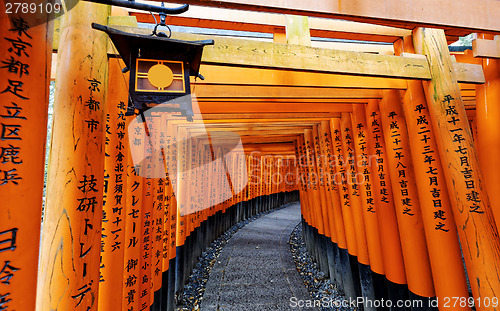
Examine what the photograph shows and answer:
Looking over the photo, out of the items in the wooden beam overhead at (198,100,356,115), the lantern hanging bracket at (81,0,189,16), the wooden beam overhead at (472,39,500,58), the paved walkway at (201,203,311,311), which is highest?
the wooden beam overhead at (472,39,500,58)

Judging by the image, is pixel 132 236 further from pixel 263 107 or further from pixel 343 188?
pixel 343 188

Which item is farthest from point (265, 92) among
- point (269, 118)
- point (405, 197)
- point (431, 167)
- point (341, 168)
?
point (341, 168)

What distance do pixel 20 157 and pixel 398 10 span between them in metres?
3.38

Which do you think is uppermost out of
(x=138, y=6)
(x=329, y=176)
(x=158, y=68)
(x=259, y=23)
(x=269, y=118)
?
(x=259, y=23)

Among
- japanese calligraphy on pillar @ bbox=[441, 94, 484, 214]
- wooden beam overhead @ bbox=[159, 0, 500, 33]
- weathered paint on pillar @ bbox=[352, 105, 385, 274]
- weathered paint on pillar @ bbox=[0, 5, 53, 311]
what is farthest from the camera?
weathered paint on pillar @ bbox=[352, 105, 385, 274]

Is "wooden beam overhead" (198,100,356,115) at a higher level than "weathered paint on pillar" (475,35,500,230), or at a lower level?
higher

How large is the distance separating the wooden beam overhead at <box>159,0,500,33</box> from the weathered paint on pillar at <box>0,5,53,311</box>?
1192 millimetres

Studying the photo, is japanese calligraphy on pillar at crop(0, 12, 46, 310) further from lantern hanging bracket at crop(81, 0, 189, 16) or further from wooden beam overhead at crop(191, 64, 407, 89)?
wooden beam overhead at crop(191, 64, 407, 89)

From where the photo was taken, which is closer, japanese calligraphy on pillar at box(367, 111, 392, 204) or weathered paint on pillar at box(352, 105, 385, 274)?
japanese calligraphy on pillar at box(367, 111, 392, 204)

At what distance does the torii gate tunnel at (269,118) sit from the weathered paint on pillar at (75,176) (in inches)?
0.4

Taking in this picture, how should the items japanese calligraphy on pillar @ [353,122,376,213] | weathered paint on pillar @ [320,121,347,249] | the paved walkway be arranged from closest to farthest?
japanese calligraphy on pillar @ [353,122,376,213]
the paved walkway
weathered paint on pillar @ [320,121,347,249]

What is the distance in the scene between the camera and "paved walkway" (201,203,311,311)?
6.23 metres

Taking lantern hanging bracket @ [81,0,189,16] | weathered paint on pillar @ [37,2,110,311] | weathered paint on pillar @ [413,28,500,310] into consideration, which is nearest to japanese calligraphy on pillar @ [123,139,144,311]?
weathered paint on pillar @ [37,2,110,311]

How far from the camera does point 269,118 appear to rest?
6004mm
